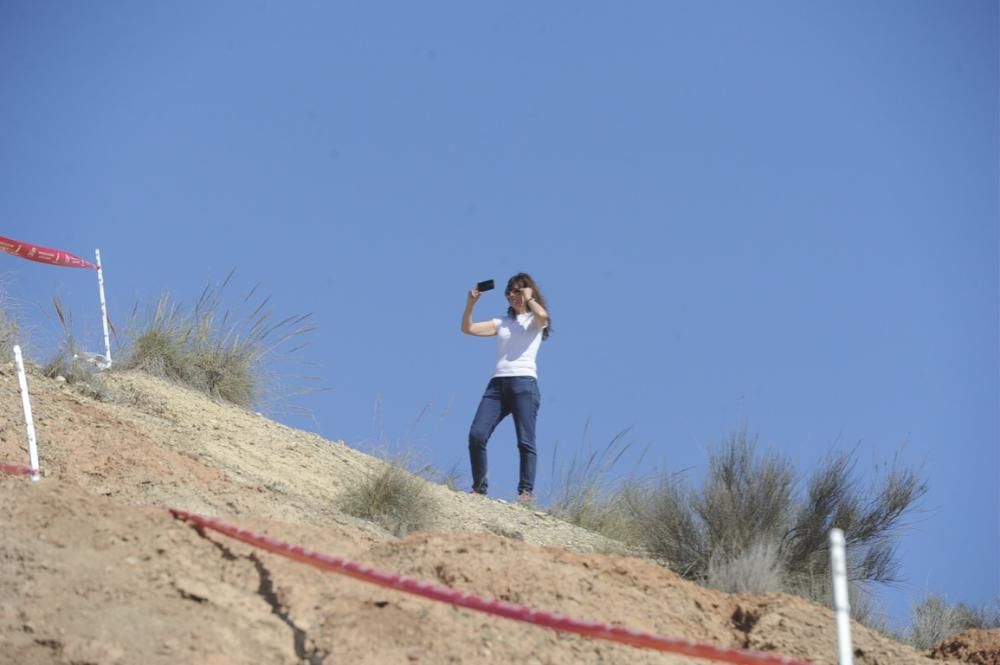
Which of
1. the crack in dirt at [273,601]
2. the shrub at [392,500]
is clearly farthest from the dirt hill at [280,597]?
the shrub at [392,500]

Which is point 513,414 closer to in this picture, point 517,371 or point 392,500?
point 517,371

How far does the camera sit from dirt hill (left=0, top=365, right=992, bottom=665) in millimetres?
4824

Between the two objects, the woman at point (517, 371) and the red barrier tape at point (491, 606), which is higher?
the woman at point (517, 371)

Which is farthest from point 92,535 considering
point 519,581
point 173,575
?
point 519,581

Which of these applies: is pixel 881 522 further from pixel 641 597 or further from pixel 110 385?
pixel 110 385

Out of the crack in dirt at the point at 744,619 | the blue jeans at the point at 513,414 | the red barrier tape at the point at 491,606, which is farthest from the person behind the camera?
the blue jeans at the point at 513,414

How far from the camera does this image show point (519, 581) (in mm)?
5816

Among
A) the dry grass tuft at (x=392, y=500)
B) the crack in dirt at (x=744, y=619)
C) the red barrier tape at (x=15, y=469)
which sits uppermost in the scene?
the dry grass tuft at (x=392, y=500)

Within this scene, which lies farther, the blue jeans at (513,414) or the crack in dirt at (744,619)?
the blue jeans at (513,414)

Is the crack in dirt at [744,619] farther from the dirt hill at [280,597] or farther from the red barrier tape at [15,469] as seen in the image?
the red barrier tape at [15,469]

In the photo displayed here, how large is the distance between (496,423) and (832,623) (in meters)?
5.37

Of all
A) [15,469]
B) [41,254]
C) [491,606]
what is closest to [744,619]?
[491,606]

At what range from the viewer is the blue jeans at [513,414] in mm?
11234

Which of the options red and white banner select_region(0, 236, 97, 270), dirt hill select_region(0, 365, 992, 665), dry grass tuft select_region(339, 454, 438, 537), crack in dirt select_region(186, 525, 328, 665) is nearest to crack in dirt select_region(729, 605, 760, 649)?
dirt hill select_region(0, 365, 992, 665)
